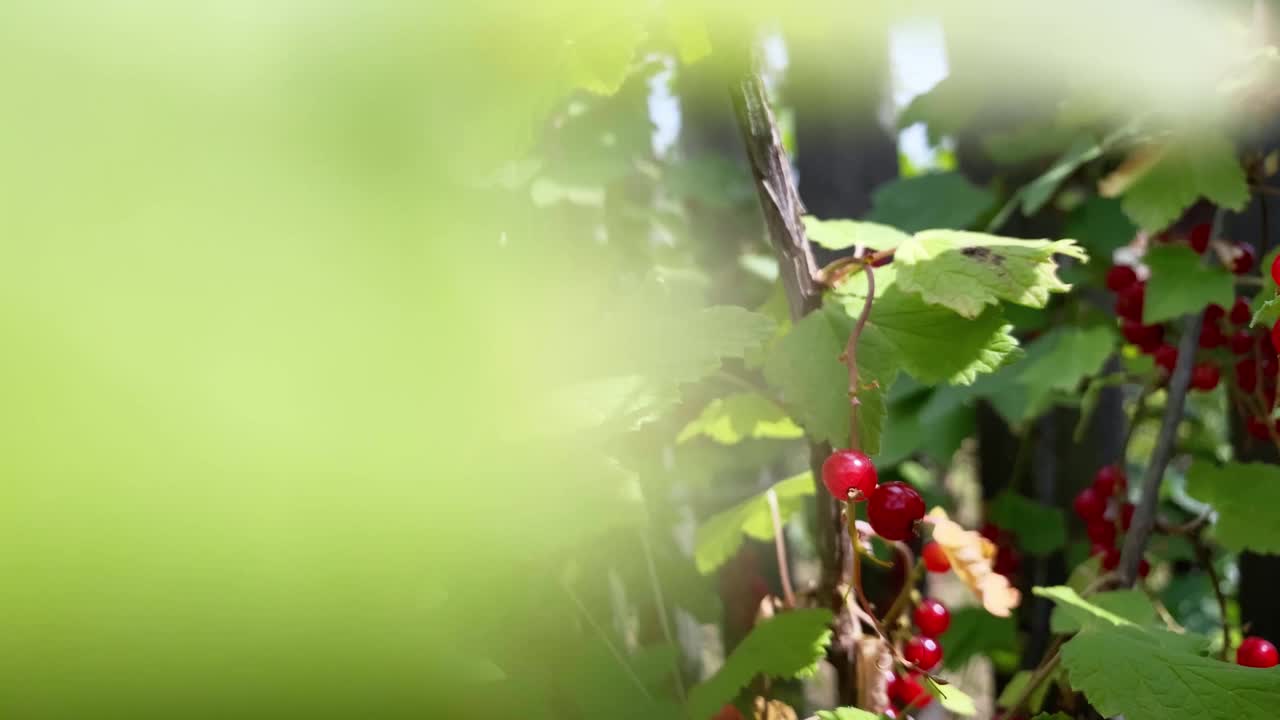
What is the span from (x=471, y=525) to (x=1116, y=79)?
1.28 m

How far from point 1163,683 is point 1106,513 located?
66 cm

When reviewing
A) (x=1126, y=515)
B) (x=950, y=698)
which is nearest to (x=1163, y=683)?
(x=950, y=698)

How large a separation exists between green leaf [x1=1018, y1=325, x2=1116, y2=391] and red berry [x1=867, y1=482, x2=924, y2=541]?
2.00 ft

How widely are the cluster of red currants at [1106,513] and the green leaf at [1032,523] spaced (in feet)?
1.14

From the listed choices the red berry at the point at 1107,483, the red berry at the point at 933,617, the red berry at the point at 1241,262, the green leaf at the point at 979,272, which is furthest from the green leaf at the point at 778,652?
the red berry at the point at 1241,262

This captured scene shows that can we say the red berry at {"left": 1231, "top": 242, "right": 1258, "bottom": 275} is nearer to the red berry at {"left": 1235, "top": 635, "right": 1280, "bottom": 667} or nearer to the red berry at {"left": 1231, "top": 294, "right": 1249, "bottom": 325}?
the red berry at {"left": 1231, "top": 294, "right": 1249, "bottom": 325}

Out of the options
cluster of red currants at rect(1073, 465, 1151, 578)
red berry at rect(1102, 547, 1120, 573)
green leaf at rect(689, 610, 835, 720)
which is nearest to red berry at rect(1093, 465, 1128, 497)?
cluster of red currants at rect(1073, 465, 1151, 578)

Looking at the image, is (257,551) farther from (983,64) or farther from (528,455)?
(983,64)

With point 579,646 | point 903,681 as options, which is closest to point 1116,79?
point 903,681

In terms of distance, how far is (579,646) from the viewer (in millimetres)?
854

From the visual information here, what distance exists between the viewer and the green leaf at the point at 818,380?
643 mm

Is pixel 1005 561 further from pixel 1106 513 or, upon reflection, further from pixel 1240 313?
pixel 1240 313

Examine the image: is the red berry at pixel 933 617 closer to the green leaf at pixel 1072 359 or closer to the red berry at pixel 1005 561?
the green leaf at pixel 1072 359

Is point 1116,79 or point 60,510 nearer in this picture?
point 60,510
